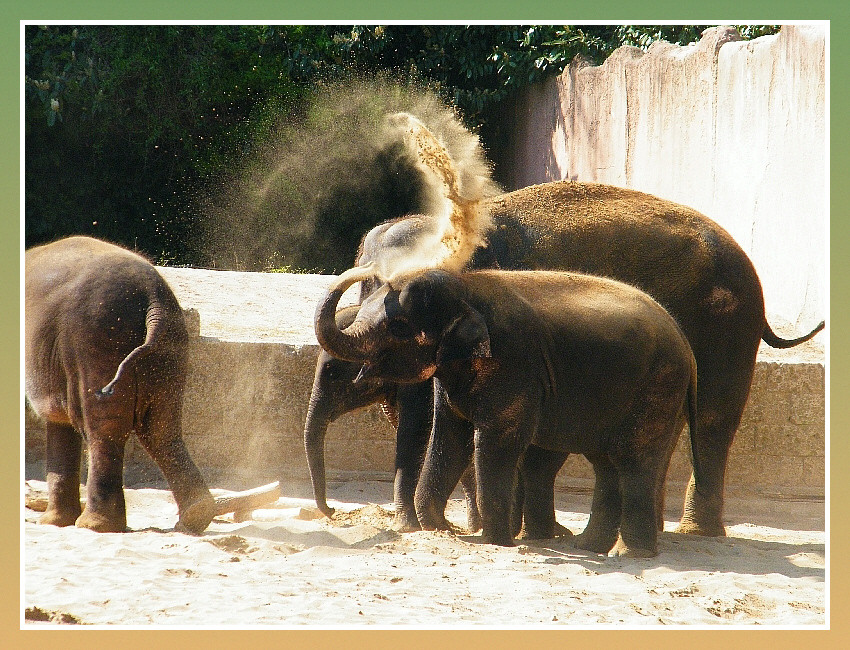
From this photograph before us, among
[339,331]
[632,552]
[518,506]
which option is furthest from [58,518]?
[632,552]

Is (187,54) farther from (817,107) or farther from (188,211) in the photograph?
(817,107)

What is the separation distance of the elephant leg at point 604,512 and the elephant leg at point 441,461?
1.78ft

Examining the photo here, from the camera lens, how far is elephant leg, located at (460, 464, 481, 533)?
568 centimetres

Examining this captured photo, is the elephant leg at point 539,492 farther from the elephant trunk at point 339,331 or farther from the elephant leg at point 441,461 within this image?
the elephant trunk at point 339,331

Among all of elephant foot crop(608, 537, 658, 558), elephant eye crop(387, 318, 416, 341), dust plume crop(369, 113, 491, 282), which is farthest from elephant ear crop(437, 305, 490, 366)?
elephant foot crop(608, 537, 658, 558)

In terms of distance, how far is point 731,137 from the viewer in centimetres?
887

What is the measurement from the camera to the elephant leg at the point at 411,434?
18.3ft

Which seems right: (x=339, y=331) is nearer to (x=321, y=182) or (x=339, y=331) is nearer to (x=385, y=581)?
(x=385, y=581)

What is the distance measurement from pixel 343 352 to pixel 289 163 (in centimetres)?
656

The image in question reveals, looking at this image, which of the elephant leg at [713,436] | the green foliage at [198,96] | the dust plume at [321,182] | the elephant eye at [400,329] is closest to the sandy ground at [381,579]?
the elephant leg at [713,436]

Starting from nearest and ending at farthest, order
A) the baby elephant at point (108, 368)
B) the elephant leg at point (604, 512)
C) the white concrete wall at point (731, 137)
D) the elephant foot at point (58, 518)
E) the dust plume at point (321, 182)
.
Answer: the baby elephant at point (108, 368) < the elephant leg at point (604, 512) < the elephant foot at point (58, 518) < the white concrete wall at point (731, 137) < the dust plume at point (321, 182)

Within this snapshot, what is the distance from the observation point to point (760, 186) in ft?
27.8

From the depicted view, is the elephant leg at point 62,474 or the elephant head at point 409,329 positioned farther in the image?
the elephant leg at point 62,474
